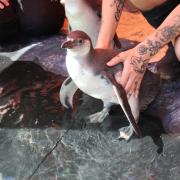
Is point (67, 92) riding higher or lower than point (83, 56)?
lower

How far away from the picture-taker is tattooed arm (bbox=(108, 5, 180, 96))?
116cm

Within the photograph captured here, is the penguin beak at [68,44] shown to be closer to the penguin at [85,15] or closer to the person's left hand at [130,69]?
the person's left hand at [130,69]

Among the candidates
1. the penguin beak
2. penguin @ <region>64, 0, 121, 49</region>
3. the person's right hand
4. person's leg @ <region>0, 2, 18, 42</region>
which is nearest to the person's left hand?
the penguin beak

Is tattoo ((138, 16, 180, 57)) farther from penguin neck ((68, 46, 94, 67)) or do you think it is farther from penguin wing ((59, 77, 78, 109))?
penguin wing ((59, 77, 78, 109))

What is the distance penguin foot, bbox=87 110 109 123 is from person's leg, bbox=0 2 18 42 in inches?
29.9

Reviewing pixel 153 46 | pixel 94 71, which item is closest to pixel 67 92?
pixel 94 71

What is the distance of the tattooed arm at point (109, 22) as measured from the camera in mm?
1337

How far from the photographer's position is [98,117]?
1394mm

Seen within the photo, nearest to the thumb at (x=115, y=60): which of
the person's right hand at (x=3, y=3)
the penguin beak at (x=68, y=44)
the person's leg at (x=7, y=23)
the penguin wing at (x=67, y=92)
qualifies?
Answer: the penguin beak at (x=68, y=44)

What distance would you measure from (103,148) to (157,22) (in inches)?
19.7

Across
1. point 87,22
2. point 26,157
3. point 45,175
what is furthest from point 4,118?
point 87,22

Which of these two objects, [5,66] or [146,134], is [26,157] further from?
[5,66]

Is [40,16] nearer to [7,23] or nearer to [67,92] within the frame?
[7,23]

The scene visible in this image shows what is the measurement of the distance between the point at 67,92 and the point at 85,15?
12.4 inches
